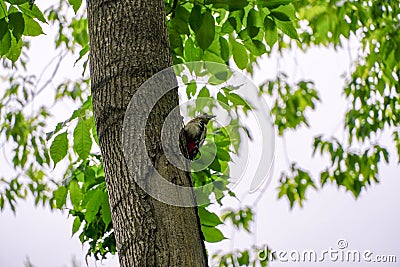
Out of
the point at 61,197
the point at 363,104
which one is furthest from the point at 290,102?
the point at 61,197

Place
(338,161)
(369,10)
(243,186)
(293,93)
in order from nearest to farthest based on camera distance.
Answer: (243,186), (369,10), (338,161), (293,93)

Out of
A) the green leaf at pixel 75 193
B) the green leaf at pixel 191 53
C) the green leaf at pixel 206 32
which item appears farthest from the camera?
the green leaf at pixel 75 193

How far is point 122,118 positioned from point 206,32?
8.1 inches

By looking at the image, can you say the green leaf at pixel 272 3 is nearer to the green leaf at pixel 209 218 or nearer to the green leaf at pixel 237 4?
the green leaf at pixel 237 4

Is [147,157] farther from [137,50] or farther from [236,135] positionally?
[236,135]

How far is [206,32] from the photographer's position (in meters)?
0.84

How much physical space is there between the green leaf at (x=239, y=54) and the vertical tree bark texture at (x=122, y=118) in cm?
28

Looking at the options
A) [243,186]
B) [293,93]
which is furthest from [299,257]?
[243,186]

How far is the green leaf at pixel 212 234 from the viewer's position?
985mm

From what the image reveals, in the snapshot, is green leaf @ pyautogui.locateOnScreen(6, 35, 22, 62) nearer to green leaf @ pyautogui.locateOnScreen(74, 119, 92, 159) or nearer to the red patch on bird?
green leaf @ pyautogui.locateOnScreen(74, 119, 92, 159)

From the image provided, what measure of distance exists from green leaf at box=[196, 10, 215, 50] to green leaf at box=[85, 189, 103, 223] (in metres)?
0.33

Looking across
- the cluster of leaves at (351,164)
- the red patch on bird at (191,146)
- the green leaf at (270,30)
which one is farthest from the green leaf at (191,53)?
the cluster of leaves at (351,164)

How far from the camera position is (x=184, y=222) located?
0.68m

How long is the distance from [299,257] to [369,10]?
887 mm
